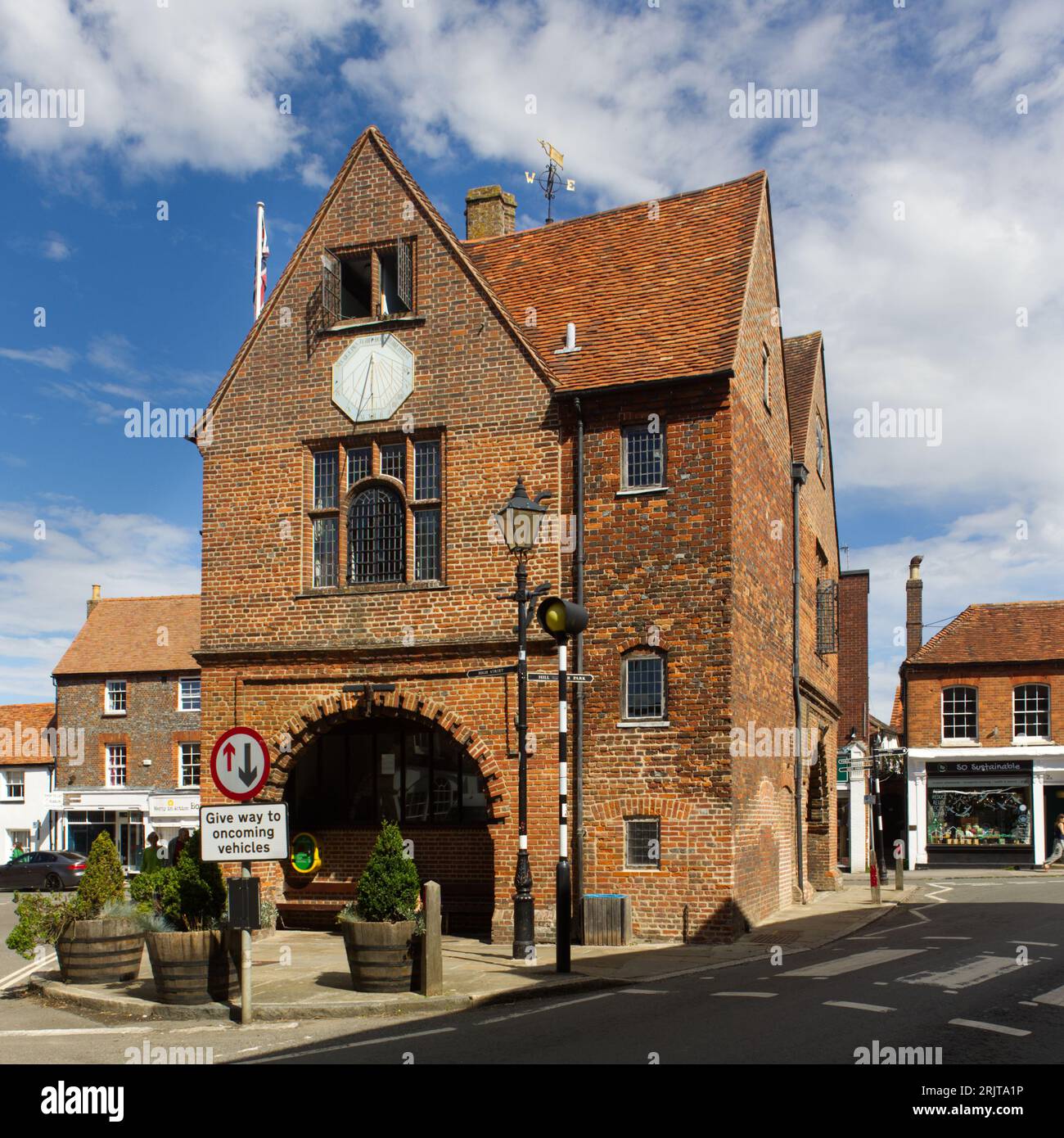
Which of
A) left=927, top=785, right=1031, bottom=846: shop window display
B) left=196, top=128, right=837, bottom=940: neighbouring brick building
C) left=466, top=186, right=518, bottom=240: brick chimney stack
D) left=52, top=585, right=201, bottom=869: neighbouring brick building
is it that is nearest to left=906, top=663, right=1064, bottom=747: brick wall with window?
left=927, top=785, right=1031, bottom=846: shop window display

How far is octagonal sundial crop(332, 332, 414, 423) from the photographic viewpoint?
2044 cm

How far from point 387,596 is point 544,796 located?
409 centimetres

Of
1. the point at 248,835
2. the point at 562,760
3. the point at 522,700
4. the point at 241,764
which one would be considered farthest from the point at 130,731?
the point at 241,764

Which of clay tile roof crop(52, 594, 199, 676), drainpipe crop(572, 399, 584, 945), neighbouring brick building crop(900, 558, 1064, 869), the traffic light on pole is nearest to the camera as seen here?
the traffic light on pole

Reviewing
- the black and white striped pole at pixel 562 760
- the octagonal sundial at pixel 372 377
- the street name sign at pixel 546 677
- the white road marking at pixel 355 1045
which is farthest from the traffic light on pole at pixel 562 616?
the octagonal sundial at pixel 372 377

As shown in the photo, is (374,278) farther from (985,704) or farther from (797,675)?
(985,704)

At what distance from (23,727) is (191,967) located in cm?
4159

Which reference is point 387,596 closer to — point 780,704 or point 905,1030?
point 780,704

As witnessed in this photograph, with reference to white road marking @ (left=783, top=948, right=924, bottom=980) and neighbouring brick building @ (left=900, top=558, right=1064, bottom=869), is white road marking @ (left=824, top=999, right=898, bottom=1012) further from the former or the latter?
neighbouring brick building @ (left=900, top=558, right=1064, bottom=869)

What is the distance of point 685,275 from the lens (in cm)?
2098

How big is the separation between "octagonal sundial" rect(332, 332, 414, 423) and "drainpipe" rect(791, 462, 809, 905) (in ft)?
29.5

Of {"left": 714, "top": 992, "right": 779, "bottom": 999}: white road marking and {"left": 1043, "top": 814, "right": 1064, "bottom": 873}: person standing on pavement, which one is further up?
{"left": 714, "top": 992, "right": 779, "bottom": 999}: white road marking

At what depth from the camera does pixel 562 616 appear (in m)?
14.9
